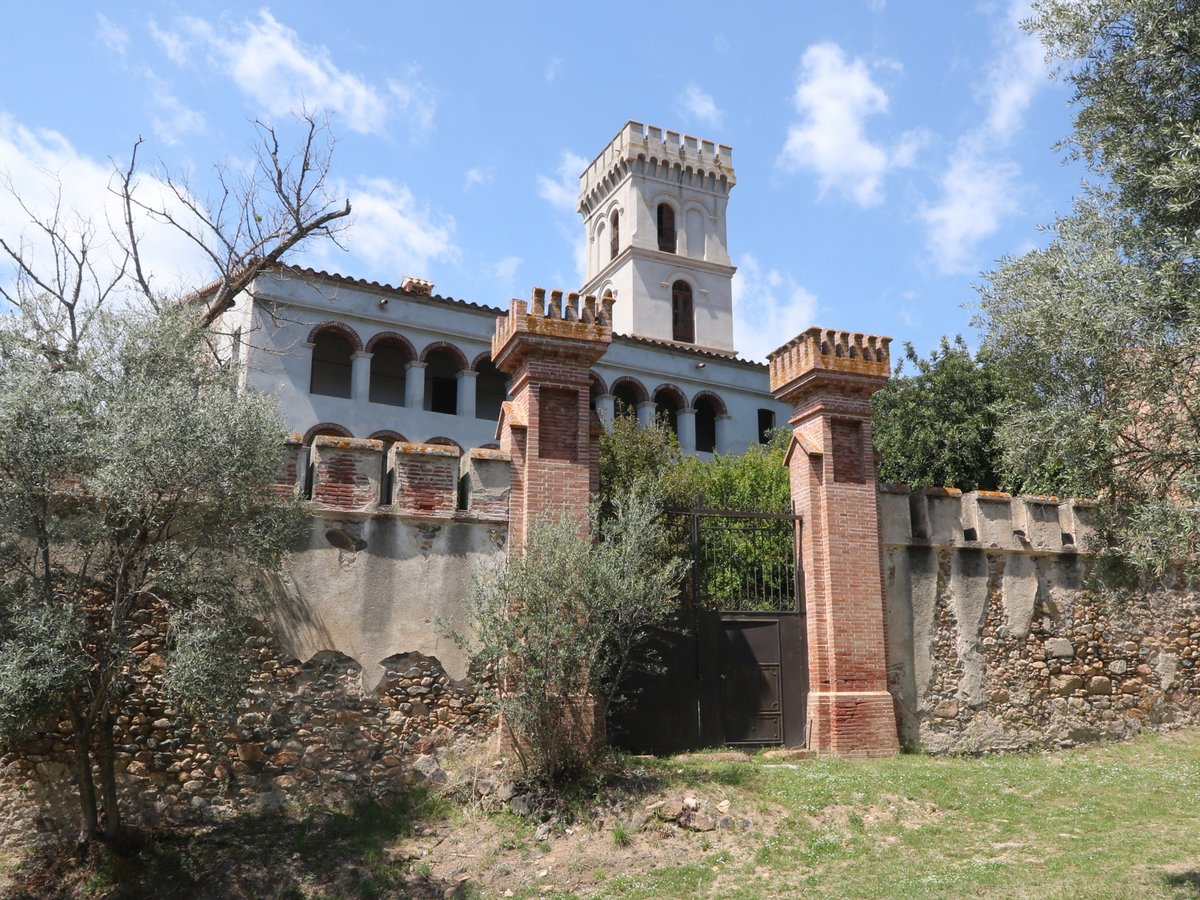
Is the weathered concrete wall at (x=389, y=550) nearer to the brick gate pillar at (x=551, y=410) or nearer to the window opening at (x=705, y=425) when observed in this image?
the brick gate pillar at (x=551, y=410)

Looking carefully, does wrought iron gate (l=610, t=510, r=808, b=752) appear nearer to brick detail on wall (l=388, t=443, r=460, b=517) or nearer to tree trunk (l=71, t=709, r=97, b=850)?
brick detail on wall (l=388, t=443, r=460, b=517)

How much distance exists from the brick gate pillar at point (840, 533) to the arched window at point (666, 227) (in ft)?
80.7

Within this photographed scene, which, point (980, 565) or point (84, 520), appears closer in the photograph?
point (84, 520)

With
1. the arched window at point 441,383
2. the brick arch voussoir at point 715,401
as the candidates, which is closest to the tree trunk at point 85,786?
the arched window at point 441,383

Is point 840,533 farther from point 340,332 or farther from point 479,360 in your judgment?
Result: point 479,360

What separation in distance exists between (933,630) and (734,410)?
17985mm

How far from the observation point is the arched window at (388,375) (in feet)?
87.8

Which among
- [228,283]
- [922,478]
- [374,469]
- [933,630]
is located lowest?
[933,630]

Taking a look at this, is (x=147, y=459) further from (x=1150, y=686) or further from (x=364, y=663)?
(x=1150, y=686)

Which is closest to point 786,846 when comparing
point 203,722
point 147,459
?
point 203,722

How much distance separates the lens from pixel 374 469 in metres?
10.0

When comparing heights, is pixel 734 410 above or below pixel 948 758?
above

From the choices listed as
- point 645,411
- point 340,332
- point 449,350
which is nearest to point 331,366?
point 340,332

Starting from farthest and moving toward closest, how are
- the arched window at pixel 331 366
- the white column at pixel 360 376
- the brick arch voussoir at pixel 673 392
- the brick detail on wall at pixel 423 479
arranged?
the brick arch voussoir at pixel 673 392
the arched window at pixel 331 366
the white column at pixel 360 376
the brick detail on wall at pixel 423 479
